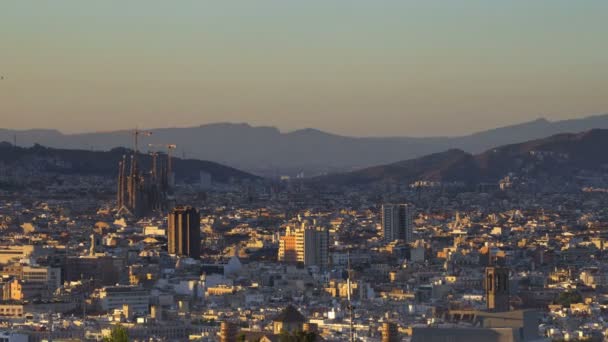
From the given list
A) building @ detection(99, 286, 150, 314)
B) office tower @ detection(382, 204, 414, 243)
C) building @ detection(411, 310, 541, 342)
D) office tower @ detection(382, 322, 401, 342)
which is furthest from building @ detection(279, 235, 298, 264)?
office tower @ detection(382, 322, 401, 342)

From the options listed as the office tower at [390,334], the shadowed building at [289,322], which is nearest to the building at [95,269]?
the shadowed building at [289,322]

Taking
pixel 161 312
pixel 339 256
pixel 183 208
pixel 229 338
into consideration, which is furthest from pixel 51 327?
pixel 183 208

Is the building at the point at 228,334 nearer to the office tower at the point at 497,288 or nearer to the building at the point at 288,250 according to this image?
the office tower at the point at 497,288

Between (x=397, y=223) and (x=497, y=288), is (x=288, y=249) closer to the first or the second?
(x=397, y=223)

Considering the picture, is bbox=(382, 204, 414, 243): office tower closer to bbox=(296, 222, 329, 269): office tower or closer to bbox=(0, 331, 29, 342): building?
bbox=(296, 222, 329, 269): office tower

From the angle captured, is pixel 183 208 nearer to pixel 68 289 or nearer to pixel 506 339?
pixel 68 289
